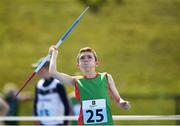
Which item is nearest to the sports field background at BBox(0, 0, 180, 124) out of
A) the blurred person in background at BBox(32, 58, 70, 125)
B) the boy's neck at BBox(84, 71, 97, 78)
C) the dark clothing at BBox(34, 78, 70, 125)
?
the blurred person in background at BBox(32, 58, 70, 125)

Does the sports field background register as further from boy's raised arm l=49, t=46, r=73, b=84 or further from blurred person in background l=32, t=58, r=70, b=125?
boy's raised arm l=49, t=46, r=73, b=84

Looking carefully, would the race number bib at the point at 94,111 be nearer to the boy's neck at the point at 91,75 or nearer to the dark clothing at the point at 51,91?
the boy's neck at the point at 91,75

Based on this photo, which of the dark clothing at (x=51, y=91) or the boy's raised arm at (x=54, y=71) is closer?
the boy's raised arm at (x=54, y=71)

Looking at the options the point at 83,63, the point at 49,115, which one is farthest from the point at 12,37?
the point at 83,63

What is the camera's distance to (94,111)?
7.40m

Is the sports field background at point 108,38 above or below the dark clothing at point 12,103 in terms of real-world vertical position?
above

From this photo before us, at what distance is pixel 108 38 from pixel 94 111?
1559 cm

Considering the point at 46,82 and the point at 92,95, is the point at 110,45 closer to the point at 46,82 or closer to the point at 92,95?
the point at 46,82

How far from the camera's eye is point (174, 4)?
24.0m

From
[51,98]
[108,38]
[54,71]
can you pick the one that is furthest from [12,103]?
[54,71]

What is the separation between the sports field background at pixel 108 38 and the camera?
21.5 m

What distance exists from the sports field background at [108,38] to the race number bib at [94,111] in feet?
41.9

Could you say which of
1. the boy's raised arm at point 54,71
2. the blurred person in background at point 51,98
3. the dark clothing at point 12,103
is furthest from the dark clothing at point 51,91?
the dark clothing at point 12,103

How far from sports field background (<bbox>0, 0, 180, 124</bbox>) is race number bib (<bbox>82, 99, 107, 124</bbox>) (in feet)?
41.9
